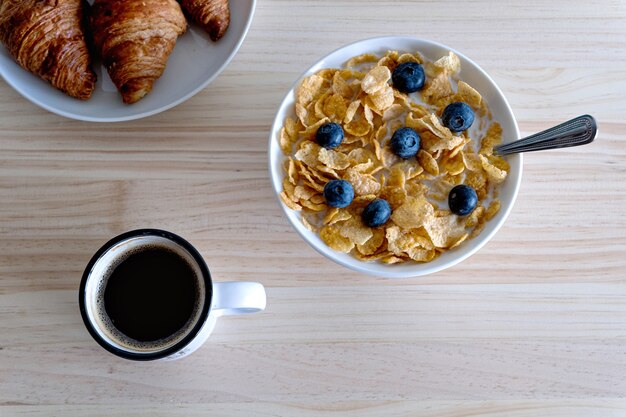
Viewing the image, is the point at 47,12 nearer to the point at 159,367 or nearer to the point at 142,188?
the point at 142,188

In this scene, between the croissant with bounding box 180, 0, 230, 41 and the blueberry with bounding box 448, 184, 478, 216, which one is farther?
the croissant with bounding box 180, 0, 230, 41

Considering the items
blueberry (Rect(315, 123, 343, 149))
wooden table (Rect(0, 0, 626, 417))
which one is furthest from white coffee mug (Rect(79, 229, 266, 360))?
blueberry (Rect(315, 123, 343, 149))

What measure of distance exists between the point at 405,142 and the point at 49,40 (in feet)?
1.89

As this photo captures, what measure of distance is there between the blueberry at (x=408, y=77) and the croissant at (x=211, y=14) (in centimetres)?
30

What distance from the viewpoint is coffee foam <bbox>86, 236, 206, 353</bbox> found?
84 centimetres

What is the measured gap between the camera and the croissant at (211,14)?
100cm

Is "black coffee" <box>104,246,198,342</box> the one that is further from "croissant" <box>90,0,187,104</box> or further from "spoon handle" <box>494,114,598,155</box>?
"spoon handle" <box>494,114,598,155</box>

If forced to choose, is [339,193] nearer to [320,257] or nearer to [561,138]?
[320,257]

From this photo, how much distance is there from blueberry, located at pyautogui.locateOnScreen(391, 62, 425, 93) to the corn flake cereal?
15 millimetres

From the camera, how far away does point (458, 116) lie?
35.9 inches

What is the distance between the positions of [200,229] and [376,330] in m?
0.32

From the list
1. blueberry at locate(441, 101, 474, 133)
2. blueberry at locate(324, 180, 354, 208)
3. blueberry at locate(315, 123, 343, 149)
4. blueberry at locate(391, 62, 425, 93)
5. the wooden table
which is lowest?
the wooden table

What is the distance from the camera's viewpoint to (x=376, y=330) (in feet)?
3.20

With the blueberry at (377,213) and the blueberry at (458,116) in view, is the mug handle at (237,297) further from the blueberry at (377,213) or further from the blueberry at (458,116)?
the blueberry at (458,116)
